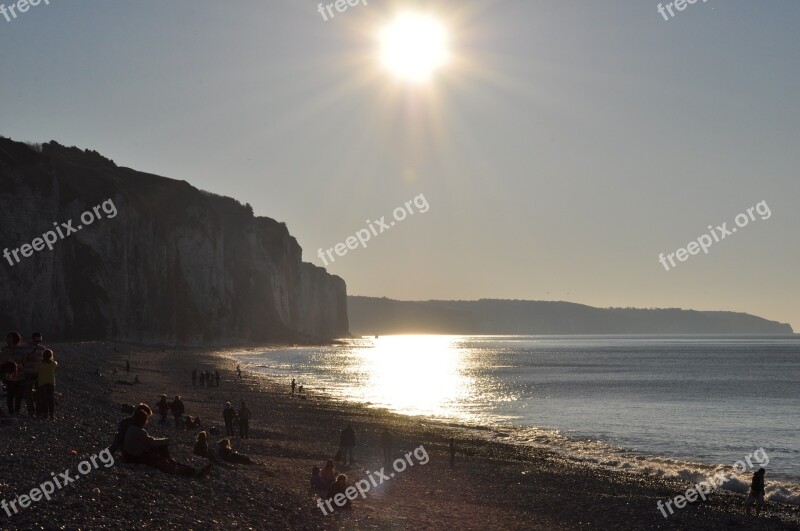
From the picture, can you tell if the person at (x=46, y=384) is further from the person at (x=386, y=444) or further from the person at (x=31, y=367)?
the person at (x=386, y=444)

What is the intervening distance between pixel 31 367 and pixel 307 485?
719cm

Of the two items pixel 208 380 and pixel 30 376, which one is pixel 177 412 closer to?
pixel 30 376

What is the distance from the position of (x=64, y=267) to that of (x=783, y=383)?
247ft

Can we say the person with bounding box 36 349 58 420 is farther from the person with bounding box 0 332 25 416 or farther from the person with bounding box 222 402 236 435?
the person with bounding box 222 402 236 435

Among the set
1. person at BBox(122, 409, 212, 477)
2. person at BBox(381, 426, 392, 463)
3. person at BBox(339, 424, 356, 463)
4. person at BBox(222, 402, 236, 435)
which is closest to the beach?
person at BBox(122, 409, 212, 477)

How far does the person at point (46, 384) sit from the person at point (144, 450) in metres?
3.87

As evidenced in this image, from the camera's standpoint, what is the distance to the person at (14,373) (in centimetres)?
1570

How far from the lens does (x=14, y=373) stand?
1556 centimetres

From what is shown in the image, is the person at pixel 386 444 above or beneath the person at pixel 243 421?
beneath

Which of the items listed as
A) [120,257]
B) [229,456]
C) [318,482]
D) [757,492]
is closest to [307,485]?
[318,482]

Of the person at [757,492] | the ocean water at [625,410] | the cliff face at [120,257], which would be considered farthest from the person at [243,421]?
the cliff face at [120,257]

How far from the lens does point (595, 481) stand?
23.1m

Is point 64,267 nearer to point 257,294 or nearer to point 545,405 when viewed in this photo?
point 545,405

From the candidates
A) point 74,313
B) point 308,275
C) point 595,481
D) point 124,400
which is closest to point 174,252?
point 74,313
